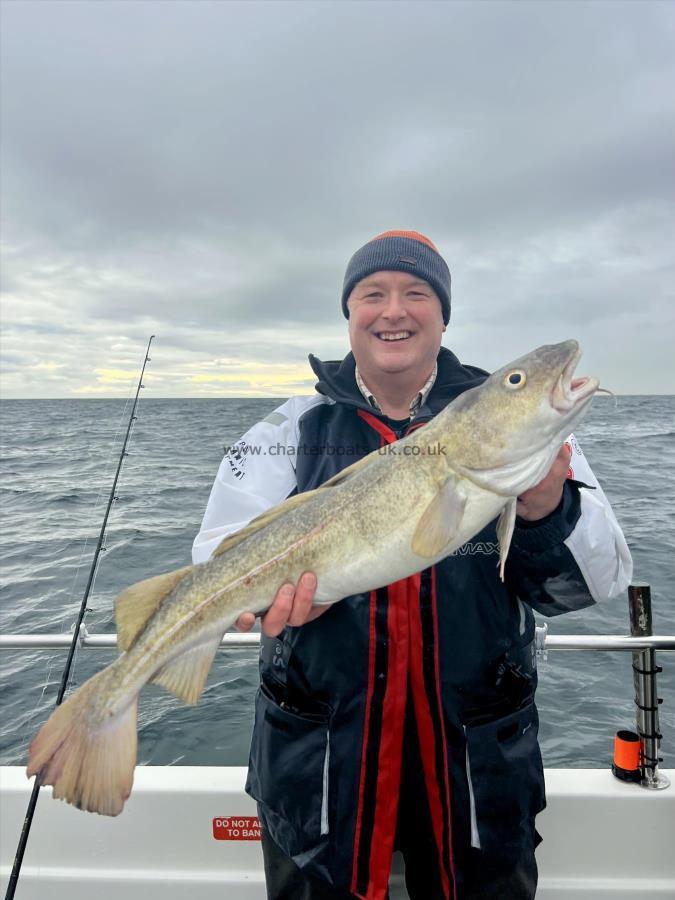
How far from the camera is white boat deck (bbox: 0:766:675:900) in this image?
3.52m

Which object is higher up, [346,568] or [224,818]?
[346,568]

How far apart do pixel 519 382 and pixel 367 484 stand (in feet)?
Answer: 2.55

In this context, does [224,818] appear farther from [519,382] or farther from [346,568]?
[519,382]

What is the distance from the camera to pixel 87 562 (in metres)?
12.5

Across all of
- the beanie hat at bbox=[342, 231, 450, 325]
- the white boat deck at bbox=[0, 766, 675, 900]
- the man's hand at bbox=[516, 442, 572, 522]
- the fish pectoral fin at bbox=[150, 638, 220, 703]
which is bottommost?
the white boat deck at bbox=[0, 766, 675, 900]

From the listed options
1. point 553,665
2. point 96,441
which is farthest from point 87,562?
point 96,441

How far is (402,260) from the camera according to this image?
128 inches

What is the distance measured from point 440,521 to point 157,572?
1014 cm

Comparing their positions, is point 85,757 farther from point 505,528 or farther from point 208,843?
point 505,528

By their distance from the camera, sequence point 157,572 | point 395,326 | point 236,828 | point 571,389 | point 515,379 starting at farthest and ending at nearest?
point 157,572 → point 236,828 → point 395,326 → point 515,379 → point 571,389

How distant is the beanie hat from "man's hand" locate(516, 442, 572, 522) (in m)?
1.27

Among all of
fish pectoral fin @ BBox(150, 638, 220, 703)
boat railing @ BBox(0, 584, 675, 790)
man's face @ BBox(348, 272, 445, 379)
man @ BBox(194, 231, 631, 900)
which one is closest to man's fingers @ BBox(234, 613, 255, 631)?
man @ BBox(194, 231, 631, 900)

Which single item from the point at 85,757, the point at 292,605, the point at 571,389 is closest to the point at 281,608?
the point at 292,605

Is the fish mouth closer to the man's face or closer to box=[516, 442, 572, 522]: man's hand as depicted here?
box=[516, 442, 572, 522]: man's hand
